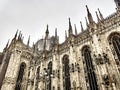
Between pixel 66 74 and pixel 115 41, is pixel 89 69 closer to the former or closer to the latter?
pixel 66 74

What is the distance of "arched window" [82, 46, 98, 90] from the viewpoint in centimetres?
1998

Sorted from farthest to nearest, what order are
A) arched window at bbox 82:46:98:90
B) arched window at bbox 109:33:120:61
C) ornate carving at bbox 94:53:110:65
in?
arched window at bbox 82:46:98:90, arched window at bbox 109:33:120:61, ornate carving at bbox 94:53:110:65

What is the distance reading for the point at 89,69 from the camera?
21.6m

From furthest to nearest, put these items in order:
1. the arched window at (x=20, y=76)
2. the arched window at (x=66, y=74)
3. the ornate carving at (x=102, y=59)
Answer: the arched window at (x=20, y=76), the arched window at (x=66, y=74), the ornate carving at (x=102, y=59)

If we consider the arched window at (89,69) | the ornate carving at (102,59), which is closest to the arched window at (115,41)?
the ornate carving at (102,59)

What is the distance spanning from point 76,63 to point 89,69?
96.7 inches

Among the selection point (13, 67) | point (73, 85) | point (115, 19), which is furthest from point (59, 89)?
point (115, 19)

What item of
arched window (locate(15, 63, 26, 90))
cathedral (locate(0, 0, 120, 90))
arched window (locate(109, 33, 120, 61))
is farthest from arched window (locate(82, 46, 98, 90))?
arched window (locate(15, 63, 26, 90))

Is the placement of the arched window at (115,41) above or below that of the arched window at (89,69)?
above

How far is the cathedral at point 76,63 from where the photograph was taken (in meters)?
19.2

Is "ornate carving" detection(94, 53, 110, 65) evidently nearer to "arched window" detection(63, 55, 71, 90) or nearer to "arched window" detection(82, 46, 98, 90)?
"arched window" detection(82, 46, 98, 90)

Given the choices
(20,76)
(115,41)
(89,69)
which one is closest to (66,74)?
(89,69)

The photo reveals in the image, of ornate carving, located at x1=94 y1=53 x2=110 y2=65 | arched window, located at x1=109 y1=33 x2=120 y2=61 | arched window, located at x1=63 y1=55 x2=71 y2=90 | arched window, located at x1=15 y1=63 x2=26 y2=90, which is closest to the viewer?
ornate carving, located at x1=94 y1=53 x2=110 y2=65

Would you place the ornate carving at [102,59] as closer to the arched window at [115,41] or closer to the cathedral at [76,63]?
the cathedral at [76,63]
